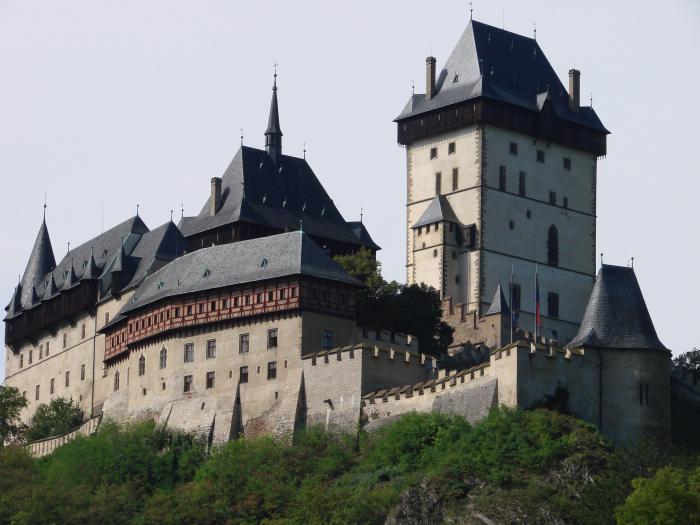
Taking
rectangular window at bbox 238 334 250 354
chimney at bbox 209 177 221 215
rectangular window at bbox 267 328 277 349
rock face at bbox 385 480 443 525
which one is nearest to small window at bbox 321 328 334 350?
rectangular window at bbox 267 328 277 349

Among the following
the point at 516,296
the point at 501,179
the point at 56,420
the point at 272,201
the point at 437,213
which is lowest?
the point at 56,420

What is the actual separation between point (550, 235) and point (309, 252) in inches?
926

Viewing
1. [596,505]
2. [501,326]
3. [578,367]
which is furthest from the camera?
[501,326]

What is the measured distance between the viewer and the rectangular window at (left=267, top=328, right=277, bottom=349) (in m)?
87.8

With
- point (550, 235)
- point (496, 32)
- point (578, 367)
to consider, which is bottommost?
point (578, 367)

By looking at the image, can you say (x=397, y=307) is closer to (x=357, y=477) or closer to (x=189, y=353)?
(x=189, y=353)

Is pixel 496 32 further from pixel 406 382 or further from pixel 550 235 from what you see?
pixel 406 382

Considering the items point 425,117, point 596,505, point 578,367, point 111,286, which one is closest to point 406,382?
point 578,367

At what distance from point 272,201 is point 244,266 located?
13136 mm

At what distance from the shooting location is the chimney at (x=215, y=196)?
10388 cm

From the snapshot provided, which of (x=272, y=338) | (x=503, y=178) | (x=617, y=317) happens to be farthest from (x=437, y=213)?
(x=617, y=317)

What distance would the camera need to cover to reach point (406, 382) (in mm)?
85812

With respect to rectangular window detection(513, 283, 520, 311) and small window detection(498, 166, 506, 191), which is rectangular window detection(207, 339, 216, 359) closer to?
rectangular window detection(513, 283, 520, 311)

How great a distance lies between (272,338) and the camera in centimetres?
8788
